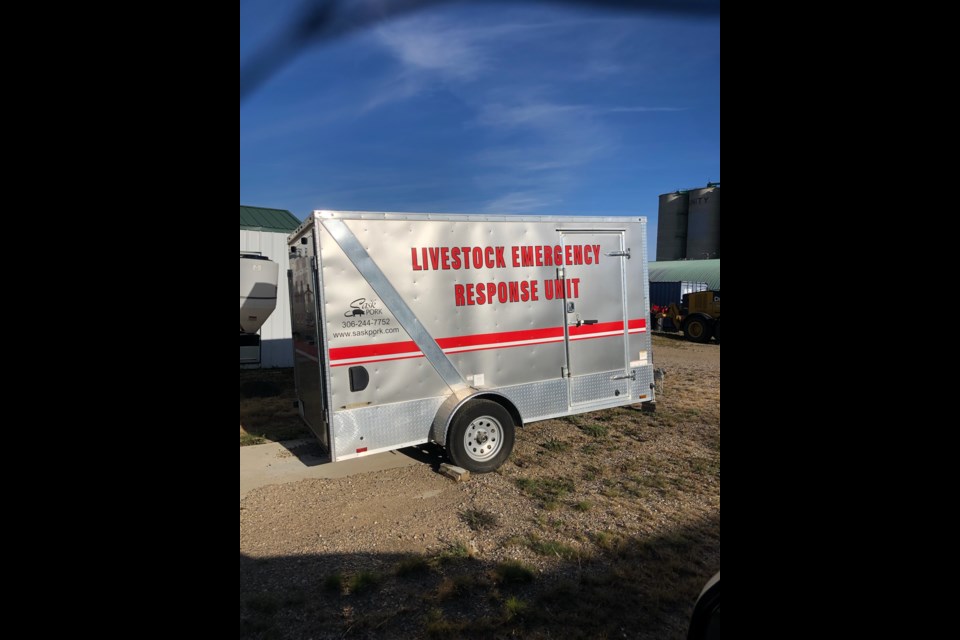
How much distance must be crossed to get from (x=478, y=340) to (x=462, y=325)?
0.25 m

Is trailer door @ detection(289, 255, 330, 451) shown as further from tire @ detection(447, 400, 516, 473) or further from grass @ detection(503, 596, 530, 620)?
grass @ detection(503, 596, 530, 620)

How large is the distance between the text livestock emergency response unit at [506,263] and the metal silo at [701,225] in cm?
3234

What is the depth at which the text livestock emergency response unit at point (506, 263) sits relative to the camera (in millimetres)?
5770

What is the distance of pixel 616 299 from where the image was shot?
6.75 m

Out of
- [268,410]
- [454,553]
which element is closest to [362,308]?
[454,553]

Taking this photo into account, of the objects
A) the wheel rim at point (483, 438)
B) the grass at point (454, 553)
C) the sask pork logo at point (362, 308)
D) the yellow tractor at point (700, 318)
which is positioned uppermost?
the sask pork logo at point (362, 308)

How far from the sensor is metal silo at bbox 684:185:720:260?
120ft

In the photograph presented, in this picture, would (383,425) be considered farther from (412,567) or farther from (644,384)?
(644,384)

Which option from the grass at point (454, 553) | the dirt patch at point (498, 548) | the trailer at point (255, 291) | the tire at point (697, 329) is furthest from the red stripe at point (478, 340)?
the tire at point (697, 329)

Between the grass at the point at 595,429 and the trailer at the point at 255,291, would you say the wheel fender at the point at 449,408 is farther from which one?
the trailer at the point at 255,291
